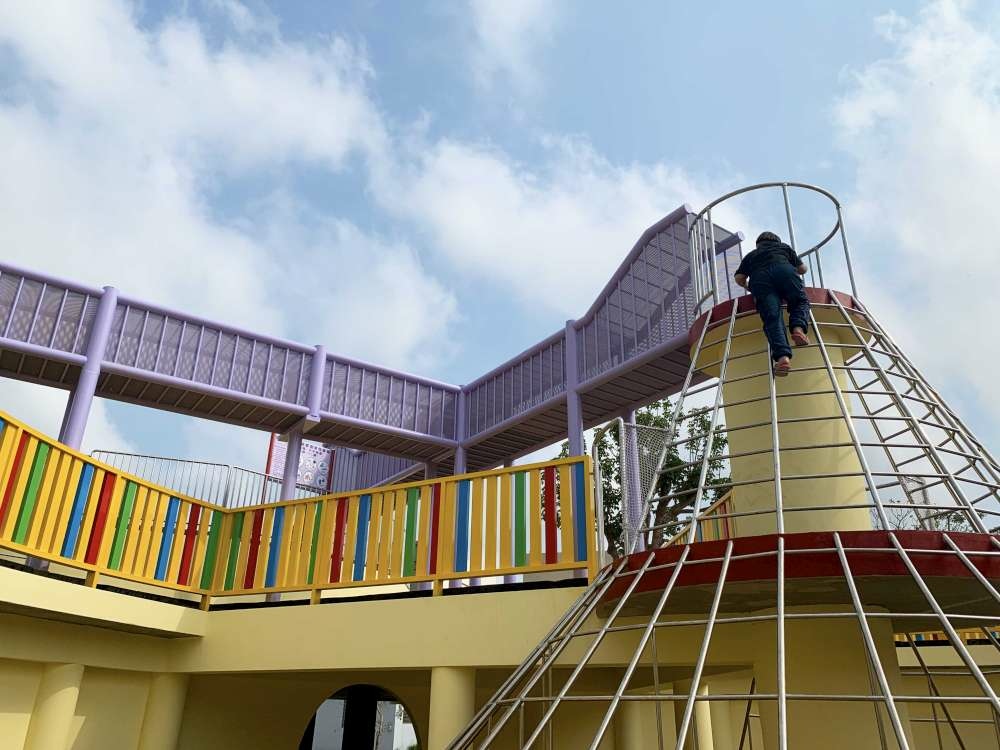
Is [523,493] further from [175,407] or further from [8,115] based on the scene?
[175,407]

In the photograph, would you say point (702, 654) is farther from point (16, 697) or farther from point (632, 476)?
point (16, 697)

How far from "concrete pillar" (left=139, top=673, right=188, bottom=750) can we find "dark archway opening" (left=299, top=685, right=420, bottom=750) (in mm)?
2483

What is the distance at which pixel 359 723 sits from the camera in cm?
1797

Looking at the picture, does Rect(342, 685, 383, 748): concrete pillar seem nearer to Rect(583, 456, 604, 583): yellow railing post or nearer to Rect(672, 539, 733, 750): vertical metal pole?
Rect(583, 456, 604, 583): yellow railing post

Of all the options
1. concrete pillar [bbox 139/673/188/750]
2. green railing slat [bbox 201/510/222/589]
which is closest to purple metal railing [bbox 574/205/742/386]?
green railing slat [bbox 201/510/222/589]

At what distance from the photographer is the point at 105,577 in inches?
274

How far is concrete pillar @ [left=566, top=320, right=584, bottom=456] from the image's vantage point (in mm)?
13719

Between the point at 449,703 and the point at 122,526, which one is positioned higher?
the point at 122,526

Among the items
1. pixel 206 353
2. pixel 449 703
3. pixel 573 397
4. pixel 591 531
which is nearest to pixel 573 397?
pixel 573 397

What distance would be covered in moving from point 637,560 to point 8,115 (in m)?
7.88

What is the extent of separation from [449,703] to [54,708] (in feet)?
11.4

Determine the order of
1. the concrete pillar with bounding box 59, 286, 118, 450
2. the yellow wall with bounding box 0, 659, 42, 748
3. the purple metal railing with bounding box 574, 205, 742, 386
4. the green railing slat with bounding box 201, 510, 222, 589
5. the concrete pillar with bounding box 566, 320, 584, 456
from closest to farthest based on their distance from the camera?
the yellow wall with bounding box 0, 659, 42, 748
the green railing slat with bounding box 201, 510, 222, 589
the purple metal railing with bounding box 574, 205, 742, 386
the concrete pillar with bounding box 59, 286, 118, 450
the concrete pillar with bounding box 566, 320, 584, 456

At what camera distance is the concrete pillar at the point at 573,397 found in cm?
1372

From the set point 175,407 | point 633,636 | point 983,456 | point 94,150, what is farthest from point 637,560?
point 175,407
